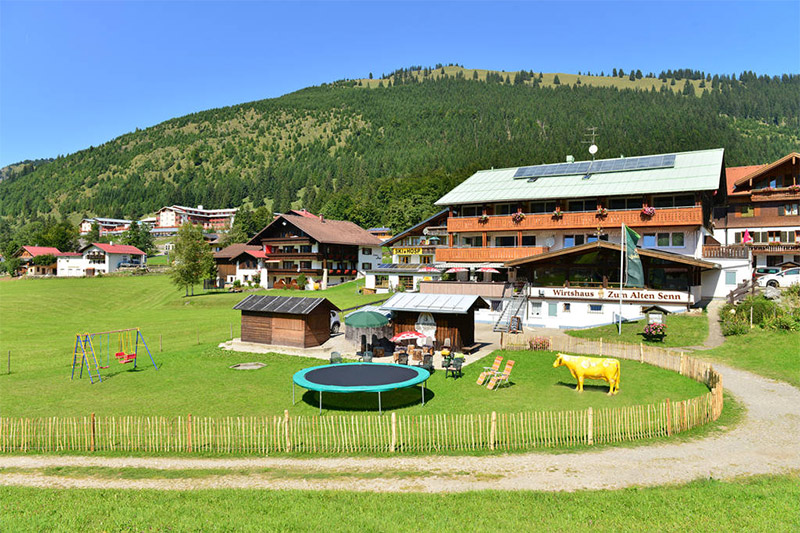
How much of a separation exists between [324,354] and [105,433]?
1552cm

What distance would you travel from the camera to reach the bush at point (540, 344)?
30.7 metres

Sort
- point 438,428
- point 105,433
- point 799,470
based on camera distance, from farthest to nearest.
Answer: point 105,433
point 438,428
point 799,470

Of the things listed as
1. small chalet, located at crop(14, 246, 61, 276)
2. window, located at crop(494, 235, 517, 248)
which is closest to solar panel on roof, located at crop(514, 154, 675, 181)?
window, located at crop(494, 235, 517, 248)

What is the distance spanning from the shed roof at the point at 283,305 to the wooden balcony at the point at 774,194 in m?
46.9

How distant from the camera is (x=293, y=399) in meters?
20.6

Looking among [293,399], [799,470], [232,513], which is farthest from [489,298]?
[232,513]

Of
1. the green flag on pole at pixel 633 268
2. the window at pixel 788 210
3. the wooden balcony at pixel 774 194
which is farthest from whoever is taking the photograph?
the window at pixel 788 210

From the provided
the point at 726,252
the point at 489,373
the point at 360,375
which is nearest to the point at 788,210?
the point at 726,252

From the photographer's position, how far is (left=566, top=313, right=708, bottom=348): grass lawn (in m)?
31.1

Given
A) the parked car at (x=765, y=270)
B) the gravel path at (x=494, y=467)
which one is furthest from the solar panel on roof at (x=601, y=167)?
the gravel path at (x=494, y=467)

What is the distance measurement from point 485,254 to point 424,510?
37.4 meters

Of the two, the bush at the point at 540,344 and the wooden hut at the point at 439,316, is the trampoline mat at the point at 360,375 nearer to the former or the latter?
the wooden hut at the point at 439,316

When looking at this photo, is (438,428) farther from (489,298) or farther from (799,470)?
(489,298)

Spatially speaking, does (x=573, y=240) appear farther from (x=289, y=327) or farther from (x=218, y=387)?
(x=218, y=387)
